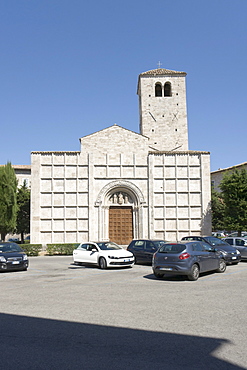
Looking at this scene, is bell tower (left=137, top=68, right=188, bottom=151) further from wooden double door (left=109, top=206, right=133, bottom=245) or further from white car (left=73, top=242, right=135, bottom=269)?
white car (left=73, top=242, right=135, bottom=269)

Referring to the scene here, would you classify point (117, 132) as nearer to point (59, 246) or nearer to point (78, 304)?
point (59, 246)

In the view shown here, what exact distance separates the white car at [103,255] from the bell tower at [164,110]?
70.5ft

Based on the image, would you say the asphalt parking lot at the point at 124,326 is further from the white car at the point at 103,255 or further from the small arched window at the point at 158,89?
the small arched window at the point at 158,89

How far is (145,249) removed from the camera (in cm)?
1928

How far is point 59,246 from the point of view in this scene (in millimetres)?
27797

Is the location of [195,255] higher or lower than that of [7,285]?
higher

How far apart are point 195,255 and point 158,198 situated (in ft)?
59.8

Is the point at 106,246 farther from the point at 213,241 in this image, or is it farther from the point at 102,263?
the point at 213,241

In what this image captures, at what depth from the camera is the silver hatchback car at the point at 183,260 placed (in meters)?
12.8

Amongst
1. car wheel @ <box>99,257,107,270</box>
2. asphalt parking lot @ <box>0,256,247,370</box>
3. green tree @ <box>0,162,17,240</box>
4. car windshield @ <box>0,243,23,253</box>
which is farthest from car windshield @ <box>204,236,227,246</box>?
green tree @ <box>0,162,17,240</box>

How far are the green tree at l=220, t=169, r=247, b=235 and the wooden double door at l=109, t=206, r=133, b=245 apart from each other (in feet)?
28.4

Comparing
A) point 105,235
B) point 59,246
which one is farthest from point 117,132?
point 59,246

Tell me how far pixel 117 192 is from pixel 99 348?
Result: 2642cm

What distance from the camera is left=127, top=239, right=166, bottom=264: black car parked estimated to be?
18906 millimetres
